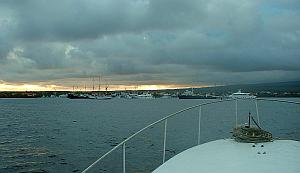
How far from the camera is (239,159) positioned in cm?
605

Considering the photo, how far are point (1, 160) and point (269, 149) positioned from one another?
721 inches

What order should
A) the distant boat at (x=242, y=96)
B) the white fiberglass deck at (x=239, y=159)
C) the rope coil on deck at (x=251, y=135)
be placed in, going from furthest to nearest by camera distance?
the distant boat at (x=242, y=96)
the rope coil on deck at (x=251, y=135)
the white fiberglass deck at (x=239, y=159)

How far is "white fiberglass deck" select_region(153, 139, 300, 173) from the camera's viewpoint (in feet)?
18.3

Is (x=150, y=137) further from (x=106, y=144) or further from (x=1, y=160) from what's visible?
Answer: (x=1, y=160)

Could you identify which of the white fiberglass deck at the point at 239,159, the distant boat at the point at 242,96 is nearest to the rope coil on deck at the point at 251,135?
the white fiberglass deck at the point at 239,159

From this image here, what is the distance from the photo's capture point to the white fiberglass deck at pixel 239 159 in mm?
5578

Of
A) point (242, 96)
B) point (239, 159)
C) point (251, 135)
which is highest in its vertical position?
point (242, 96)

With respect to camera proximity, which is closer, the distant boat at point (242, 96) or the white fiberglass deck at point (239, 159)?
the white fiberglass deck at point (239, 159)

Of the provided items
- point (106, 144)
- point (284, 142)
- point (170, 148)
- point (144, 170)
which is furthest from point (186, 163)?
point (106, 144)

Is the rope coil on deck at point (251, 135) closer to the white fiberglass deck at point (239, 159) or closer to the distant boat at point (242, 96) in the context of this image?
the white fiberglass deck at point (239, 159)

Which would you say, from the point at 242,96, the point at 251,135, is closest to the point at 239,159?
the point at 251,135

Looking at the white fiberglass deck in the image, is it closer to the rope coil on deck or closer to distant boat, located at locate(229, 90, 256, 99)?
the rope coil on deck

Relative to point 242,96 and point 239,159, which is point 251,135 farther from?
point 242,96

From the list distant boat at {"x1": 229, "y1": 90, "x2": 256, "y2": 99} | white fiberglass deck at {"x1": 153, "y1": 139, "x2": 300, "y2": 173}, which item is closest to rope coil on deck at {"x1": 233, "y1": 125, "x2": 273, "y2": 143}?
white fiberglass deck at {"x1": 153, "y1": 139, "x2": 300, "y2": 173}
